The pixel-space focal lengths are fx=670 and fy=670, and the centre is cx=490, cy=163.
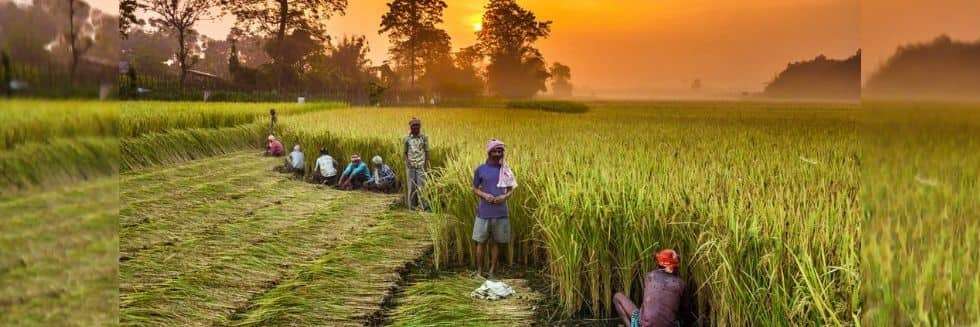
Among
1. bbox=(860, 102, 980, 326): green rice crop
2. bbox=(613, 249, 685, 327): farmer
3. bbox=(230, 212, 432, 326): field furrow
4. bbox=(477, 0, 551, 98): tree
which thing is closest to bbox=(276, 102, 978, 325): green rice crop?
bbox=(860, 102, 980, 326): green rice crop

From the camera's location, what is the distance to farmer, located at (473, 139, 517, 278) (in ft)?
15.0

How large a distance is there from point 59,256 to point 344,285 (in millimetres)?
3941

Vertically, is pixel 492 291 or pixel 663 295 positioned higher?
pixel 663 295

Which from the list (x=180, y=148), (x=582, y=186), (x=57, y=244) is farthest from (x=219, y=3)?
(x=57, y=244)

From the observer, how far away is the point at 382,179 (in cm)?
866

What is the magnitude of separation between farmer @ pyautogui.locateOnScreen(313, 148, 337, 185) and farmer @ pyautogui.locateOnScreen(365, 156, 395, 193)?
78cm

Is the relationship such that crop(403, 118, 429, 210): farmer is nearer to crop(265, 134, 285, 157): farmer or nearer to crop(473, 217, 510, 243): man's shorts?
crop(473, 217, 510, 243): man's shorts

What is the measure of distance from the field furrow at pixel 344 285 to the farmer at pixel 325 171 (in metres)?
3.35

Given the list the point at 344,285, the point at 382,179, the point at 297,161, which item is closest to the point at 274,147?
the point at 297,161

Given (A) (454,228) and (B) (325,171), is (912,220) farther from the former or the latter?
(B) (325,171)

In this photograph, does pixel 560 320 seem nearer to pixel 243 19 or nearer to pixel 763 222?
pixel 763 222

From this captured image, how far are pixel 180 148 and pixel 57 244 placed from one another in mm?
11486

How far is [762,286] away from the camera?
2809 millimetres

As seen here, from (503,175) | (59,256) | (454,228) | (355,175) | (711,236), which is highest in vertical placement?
(59,256)
